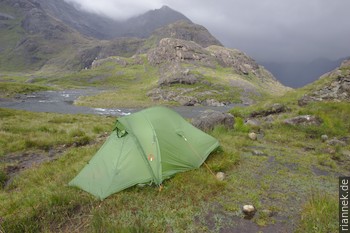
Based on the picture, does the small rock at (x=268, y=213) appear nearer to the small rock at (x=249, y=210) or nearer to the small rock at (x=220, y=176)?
the small rock at (x=249, y=210)

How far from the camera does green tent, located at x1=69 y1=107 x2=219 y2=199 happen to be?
9.92 m

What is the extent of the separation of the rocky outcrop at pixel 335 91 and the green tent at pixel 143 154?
53.3 feet

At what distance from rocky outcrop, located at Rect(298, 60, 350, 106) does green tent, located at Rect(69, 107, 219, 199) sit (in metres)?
16.2

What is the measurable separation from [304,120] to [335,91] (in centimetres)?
752

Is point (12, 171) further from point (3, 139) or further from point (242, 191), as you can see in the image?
point (242, 191)

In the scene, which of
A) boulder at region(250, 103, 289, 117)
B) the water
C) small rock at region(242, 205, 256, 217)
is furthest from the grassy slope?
the water

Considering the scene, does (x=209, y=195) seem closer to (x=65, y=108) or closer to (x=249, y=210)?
(x=249, y=210)

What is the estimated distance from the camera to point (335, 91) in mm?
24906

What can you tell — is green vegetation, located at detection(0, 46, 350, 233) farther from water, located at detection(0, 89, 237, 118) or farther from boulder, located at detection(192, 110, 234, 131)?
water, located at detection(0, 89, 237, 118)

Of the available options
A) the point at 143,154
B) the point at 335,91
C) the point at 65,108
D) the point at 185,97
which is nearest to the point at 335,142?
the point at 335,91

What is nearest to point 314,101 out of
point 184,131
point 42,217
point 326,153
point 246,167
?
point 326,153

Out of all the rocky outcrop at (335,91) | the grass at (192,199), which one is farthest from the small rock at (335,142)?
the rocky outcrop at (335,91)

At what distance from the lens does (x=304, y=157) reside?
1446 centimetres

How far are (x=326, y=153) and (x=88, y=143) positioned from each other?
54.7ft
